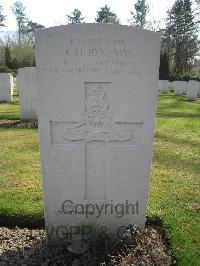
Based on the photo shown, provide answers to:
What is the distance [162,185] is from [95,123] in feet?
8.58

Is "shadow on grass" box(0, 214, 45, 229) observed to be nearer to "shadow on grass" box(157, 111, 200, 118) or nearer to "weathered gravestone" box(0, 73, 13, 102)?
"shadow on grass" box(157, 111, 200, 118)

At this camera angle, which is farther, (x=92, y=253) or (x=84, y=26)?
(x=92, y=253)

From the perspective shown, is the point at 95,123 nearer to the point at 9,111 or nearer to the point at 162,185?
the point at 162,185

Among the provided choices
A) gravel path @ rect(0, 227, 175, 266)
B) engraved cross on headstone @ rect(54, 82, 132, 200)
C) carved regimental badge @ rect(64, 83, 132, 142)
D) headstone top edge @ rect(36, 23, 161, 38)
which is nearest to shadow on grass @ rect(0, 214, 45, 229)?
gravel path @ rect(0, 227, 175, 266)

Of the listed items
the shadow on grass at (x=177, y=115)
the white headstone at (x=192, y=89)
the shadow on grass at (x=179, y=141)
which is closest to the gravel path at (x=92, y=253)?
the shadow on grass at (x=179, y=141)

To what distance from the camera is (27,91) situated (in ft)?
36.9

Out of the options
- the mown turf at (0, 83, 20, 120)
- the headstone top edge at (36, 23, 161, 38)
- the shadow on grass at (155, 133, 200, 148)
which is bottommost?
the shadow on grass at (155, 133, 200, 148)

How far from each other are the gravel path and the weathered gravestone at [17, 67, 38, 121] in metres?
7.48

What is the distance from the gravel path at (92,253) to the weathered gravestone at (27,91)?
7476mm


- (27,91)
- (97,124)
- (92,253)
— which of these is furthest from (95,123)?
(27,91)

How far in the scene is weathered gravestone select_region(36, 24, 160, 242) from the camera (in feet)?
11.4

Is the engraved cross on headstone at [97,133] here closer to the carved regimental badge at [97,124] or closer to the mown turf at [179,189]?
the carved regimental badge at [97,124]

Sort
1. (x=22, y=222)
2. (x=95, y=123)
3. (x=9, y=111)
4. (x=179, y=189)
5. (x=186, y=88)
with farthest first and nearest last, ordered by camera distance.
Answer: (x=186, y=88)
(x=9, y=111)
(x=179, y=189)
(x=22, y=222)
(x=95, y=123)

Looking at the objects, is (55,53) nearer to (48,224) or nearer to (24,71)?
(48,224)
